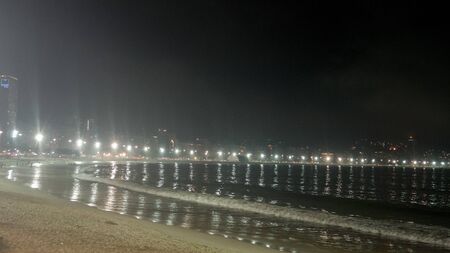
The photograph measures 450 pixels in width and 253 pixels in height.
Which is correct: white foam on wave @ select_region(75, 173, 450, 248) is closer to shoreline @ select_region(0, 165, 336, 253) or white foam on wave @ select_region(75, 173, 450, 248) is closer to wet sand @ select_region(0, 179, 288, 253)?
shoreline @ select_region(0, 165, 336, 253)

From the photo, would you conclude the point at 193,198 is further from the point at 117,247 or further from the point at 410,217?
the point at 117,247

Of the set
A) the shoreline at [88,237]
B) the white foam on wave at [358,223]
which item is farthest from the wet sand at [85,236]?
the white foam on wave at [358,223]

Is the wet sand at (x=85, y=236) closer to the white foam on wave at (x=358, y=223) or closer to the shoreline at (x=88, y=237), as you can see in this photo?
the shoreline at (x=88, y=237)

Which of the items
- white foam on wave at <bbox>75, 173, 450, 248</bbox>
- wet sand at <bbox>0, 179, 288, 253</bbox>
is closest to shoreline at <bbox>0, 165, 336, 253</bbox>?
wet sand at <bbox>0, 179, 288, 253</bbox>

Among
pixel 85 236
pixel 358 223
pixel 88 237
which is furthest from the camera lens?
pixel 358 223

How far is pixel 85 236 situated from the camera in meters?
16.0

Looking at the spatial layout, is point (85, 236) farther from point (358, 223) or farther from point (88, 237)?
point (358, 223)

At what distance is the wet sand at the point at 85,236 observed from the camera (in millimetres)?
13719

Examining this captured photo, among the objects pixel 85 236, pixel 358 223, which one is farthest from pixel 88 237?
pixel 358 223

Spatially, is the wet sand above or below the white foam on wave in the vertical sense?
above

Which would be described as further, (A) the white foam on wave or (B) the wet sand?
(A) the white foam on wave

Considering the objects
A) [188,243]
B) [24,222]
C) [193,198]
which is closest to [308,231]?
[188,243]

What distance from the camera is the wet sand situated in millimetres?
13719

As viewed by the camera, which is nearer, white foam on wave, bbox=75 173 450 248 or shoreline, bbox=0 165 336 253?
shoreline, bbox=0 165 336 253
